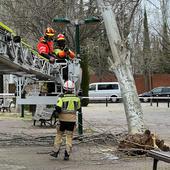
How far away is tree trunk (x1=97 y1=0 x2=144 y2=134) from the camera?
37.2 feet

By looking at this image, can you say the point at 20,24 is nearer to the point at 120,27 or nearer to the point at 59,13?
the point at 59,13

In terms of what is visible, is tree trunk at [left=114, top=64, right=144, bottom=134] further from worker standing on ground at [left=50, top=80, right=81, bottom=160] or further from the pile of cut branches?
worker standing on ground at [left=50, top=80, right=81, bottom=160]

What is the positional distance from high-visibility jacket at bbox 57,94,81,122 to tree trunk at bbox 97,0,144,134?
60.7 inches

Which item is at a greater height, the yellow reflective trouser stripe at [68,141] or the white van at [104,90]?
the white van at [104,90]

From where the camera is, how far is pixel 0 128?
56.8 feet

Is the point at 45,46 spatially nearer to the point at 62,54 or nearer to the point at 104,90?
the point at 62,54

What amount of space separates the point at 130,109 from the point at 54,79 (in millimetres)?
4573

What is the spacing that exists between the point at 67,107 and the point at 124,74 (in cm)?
193

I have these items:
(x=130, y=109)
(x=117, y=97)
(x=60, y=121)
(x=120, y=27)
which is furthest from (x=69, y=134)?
(x=117, y=97)

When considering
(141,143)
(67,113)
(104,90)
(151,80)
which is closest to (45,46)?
(67,113)

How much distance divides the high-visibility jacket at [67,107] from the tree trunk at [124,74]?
1.54 m

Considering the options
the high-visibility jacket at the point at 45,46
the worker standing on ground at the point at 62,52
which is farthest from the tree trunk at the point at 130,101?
the worker standing on ground at the point at 62,52

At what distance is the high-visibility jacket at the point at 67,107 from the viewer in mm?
10500

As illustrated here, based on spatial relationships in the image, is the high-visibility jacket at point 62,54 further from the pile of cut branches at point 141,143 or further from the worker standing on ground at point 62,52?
the pile of cut branches at point 141,143
